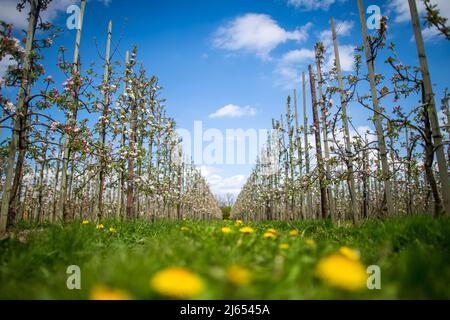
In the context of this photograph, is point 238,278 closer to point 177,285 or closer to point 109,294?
point 177,285

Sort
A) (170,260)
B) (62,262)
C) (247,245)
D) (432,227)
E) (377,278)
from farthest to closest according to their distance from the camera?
(432,227) < (62,262) < (247,245) < (170,260) < (377,278)

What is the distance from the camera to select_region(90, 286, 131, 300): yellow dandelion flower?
4.24 ft

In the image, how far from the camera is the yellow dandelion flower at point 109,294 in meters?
1.29

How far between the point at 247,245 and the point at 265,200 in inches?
1140

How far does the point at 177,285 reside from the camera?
123cm

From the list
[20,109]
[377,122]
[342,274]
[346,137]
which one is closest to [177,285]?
[342,274]

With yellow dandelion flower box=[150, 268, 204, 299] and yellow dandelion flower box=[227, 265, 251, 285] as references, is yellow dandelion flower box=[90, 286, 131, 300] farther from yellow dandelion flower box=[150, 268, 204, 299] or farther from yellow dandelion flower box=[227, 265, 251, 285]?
yellow dandelion flower box=[227, 265, 251, 285]

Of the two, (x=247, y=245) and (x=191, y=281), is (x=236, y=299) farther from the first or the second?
(x=247, y=245)

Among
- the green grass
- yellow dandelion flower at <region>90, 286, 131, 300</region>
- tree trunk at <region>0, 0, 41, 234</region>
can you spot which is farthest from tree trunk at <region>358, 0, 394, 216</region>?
tree trunk at <region>0, 0, 41, 234</region>

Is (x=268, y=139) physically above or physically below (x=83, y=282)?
above

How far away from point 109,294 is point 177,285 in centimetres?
39

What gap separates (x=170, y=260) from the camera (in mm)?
1974

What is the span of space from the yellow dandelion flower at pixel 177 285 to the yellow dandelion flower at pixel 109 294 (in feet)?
0.58

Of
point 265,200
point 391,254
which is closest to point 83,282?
point 391,254
